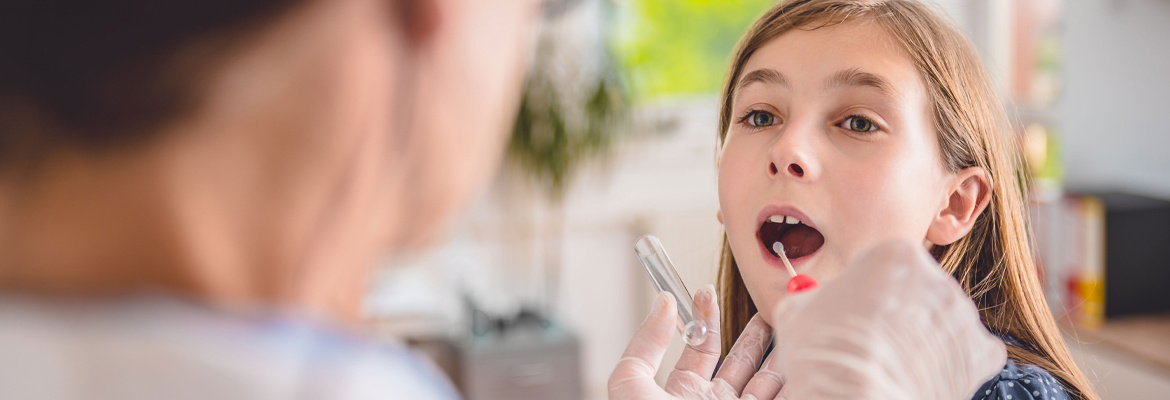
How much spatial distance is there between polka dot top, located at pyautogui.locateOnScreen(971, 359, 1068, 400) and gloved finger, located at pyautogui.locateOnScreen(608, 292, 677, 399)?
277mm

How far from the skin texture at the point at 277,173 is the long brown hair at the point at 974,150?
69 centimetres

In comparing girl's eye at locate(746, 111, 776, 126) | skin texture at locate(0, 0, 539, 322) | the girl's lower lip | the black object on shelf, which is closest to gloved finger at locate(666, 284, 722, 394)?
the girl's lower lip

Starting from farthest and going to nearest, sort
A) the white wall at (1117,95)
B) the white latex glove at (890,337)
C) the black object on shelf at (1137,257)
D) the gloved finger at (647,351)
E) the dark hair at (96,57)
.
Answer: the white wall at (1117,95)
the black object on shelf at (1137,257)
the gloved finger at (647,351)
the white latex glove at (890,337)
the dark hair at (96,57)

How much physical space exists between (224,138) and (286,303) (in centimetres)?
6

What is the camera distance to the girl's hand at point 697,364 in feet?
2.44

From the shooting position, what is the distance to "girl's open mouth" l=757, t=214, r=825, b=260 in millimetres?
915

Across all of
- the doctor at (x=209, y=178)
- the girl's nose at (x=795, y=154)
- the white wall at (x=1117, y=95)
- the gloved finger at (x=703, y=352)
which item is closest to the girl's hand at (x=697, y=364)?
the gloved finger at (x=703, y=352)

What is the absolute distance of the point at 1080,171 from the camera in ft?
9.40

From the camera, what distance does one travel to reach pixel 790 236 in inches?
37.3

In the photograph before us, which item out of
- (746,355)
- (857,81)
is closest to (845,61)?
(857,81)

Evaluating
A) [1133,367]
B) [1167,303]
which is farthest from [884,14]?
[1167,303]

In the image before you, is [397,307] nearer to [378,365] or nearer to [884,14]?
[884,14]

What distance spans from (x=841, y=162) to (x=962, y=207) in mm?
154

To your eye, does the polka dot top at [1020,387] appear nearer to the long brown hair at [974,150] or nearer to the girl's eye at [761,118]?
the long brown hair at [974,150]
